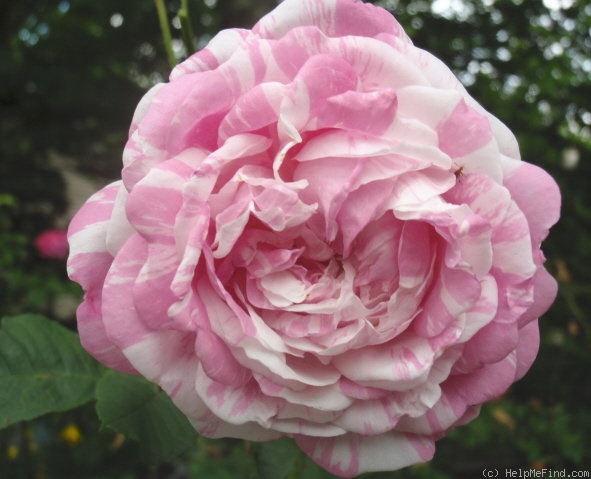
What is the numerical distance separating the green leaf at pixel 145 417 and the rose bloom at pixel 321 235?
15 cm

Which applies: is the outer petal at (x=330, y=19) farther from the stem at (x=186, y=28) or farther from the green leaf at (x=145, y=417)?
the green leaf at (x=145, y=417)

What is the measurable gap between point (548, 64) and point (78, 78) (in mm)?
1815

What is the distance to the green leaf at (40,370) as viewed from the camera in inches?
34.5

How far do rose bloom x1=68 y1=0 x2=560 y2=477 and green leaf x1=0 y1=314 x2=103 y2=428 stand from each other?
265 millimetres

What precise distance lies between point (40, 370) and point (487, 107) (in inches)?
58.4

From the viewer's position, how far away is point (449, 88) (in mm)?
676

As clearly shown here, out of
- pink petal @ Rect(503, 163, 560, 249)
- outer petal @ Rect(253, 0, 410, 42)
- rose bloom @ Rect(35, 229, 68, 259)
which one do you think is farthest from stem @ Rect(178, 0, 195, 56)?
rose bloom @ Rect(35, 229, 68, 259)

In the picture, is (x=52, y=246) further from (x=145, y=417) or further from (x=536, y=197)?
(x=536, y=197)

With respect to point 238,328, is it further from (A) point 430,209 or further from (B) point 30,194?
(B) point 30,194

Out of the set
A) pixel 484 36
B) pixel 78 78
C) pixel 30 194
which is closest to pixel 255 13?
pixel 484 36

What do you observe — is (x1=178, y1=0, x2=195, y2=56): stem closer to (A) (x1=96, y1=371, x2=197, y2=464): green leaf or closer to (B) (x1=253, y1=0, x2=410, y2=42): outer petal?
(B) (x1=253, y1=0, x2=410, y2=42): outer petal

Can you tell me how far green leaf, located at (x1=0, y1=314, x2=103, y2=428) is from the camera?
2.87 ft

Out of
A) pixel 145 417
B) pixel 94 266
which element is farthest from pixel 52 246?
pixel 94 266

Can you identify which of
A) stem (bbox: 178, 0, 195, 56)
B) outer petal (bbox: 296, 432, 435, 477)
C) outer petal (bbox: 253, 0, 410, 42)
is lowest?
outer petal (bbox: 296, 432, 435, 477)
